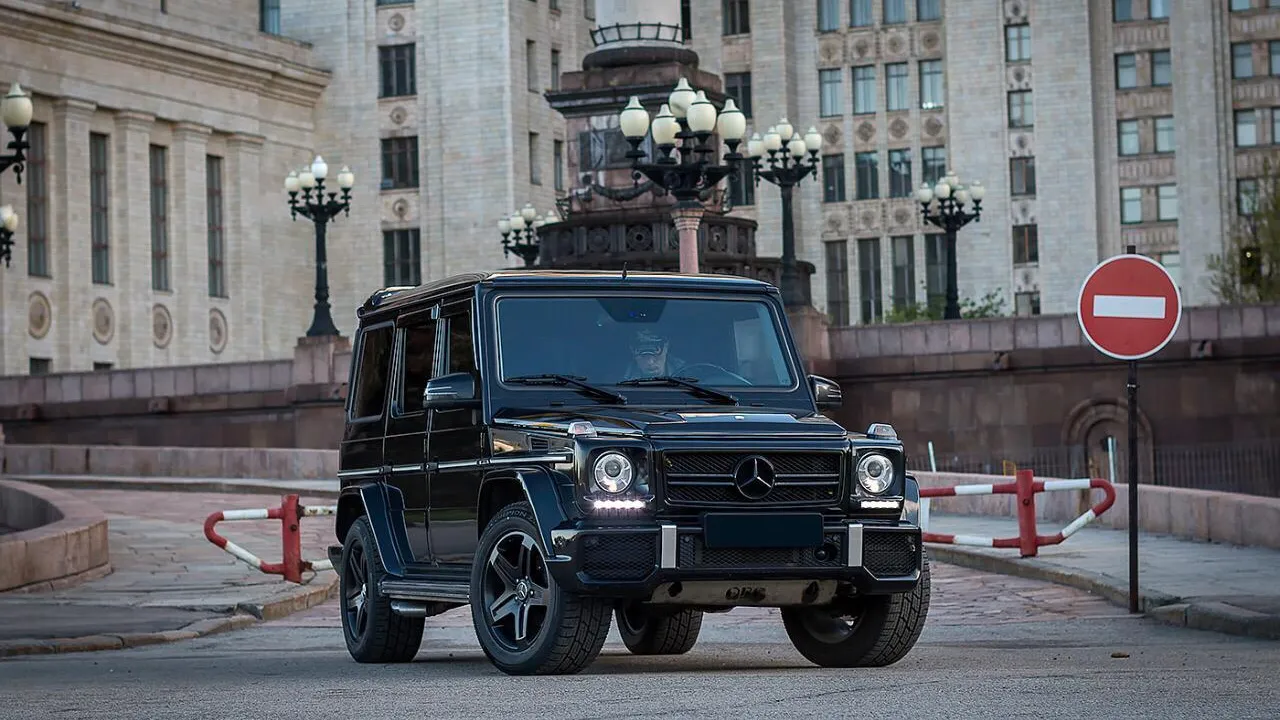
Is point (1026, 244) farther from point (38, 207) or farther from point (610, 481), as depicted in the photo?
point (610, 481)

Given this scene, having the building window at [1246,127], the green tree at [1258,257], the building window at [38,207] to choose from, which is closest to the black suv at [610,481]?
the green tree at [1258,257]

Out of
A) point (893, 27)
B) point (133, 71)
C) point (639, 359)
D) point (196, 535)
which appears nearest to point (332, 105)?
point (133, 71)

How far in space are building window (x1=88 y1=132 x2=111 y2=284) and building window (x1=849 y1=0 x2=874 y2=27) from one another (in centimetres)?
2562

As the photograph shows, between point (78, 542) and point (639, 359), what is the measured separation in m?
9.62

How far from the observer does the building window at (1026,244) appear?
262 feet

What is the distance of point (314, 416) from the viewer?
51375mm

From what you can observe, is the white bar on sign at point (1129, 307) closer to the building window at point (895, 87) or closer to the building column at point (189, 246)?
the building column at point (189, 246)

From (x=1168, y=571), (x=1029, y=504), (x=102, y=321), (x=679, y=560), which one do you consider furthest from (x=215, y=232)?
(x=679, y=560)

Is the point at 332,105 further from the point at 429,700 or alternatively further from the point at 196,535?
the point at 429,700

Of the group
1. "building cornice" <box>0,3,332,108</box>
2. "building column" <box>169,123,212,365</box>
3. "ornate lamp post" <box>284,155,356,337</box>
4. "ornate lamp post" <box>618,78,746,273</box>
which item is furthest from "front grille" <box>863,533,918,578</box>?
"building column" <box>169,123,212,365</box>

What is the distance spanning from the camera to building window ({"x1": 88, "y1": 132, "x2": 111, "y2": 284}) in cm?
7106

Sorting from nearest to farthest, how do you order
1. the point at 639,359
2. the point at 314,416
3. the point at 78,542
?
1. the point at 639,359
2. the point at 78,542
3. the point at 314,416

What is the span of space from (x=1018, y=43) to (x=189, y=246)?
1080 inches

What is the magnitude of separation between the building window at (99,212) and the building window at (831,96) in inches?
959
